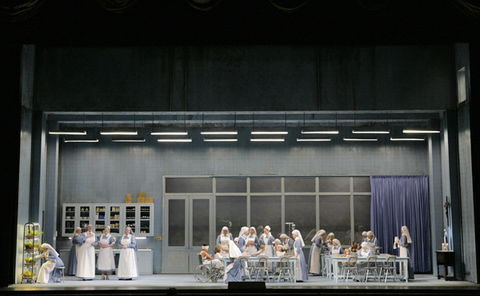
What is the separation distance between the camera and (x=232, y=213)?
59.2ft

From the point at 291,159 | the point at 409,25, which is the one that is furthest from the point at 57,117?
the point at 409,25

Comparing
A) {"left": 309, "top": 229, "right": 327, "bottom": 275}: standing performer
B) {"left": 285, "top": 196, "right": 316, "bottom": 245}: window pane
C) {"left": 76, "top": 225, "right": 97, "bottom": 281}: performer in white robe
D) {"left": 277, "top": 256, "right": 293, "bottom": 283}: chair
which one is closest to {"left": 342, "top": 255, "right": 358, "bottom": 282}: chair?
{"left": 277, "top": 256, "right": 293, "bottom": 283}: chair

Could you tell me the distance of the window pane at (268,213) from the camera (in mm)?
18031

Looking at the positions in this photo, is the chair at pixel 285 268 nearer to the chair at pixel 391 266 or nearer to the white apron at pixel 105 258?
the chair at pixel 391 266

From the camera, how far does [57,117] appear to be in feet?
51.1

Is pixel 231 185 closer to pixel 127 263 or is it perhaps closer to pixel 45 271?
pixel 127 263

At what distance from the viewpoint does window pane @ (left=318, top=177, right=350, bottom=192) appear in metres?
18.1

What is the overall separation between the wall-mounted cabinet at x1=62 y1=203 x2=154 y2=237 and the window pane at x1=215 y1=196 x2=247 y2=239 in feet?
7.38

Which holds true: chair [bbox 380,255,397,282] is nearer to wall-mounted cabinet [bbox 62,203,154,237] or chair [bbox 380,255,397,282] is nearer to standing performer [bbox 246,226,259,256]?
standing performer [bbox 246,226,259,256]

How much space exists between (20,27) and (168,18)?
311 cm

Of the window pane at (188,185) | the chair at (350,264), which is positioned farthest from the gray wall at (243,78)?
the window pane at (188,185)

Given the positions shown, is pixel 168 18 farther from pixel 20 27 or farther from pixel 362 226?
pixel 362 226

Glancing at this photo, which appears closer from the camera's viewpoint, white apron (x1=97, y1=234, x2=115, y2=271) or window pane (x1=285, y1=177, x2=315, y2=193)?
white apron (x1=97, y1=234, x2=115, y2=271)

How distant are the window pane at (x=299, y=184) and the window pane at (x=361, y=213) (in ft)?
5.07
